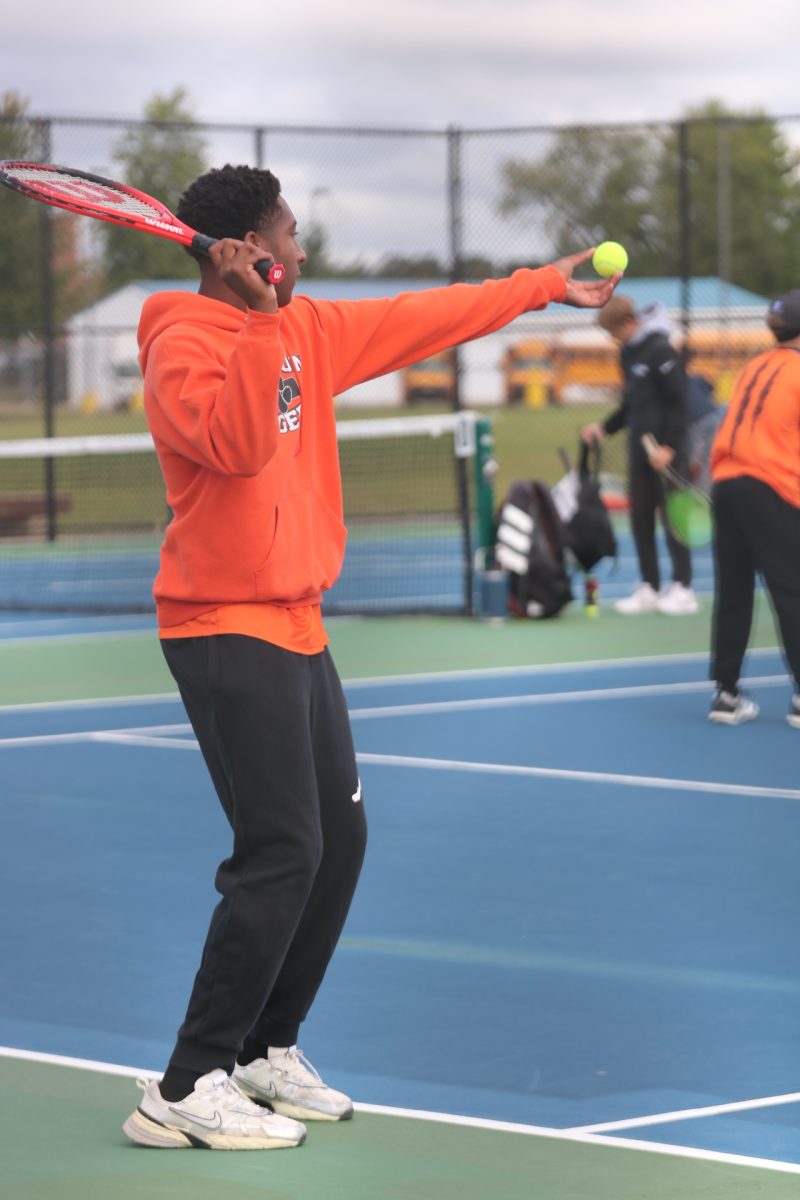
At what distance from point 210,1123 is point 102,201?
5.91 ft

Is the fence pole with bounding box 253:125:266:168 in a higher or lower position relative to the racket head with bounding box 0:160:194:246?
higher

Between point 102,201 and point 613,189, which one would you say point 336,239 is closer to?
point 613,189

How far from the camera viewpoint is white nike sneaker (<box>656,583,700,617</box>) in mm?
13656

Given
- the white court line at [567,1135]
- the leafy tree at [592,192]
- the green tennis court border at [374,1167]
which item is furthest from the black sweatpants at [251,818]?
the leafy tree at [592,192]

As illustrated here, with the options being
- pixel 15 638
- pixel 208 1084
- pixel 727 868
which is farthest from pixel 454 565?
pixel 208 1084

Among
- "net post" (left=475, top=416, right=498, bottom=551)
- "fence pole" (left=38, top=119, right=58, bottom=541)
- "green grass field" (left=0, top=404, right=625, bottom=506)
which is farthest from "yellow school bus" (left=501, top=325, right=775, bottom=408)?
"net post" (left=475, top=416, right=498, bottom=551)

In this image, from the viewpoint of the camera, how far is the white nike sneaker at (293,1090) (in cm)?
416

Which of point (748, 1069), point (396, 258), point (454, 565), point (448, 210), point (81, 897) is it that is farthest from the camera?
point (396, 258)

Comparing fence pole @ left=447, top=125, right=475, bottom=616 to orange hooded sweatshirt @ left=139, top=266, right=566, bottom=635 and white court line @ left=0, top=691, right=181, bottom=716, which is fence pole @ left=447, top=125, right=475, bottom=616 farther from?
orange hooded sweatshirt @ left=139, top=266, right=566, bottom=635

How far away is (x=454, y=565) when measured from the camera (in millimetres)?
17406

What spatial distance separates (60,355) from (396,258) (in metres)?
3.76

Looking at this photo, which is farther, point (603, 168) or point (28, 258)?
point (603, 168)

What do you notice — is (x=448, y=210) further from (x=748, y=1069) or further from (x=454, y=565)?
(x=748, y=1069)

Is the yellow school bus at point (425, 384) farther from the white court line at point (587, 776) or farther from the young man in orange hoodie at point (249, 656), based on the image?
the young man in orange hoodie at point (249, 656)
